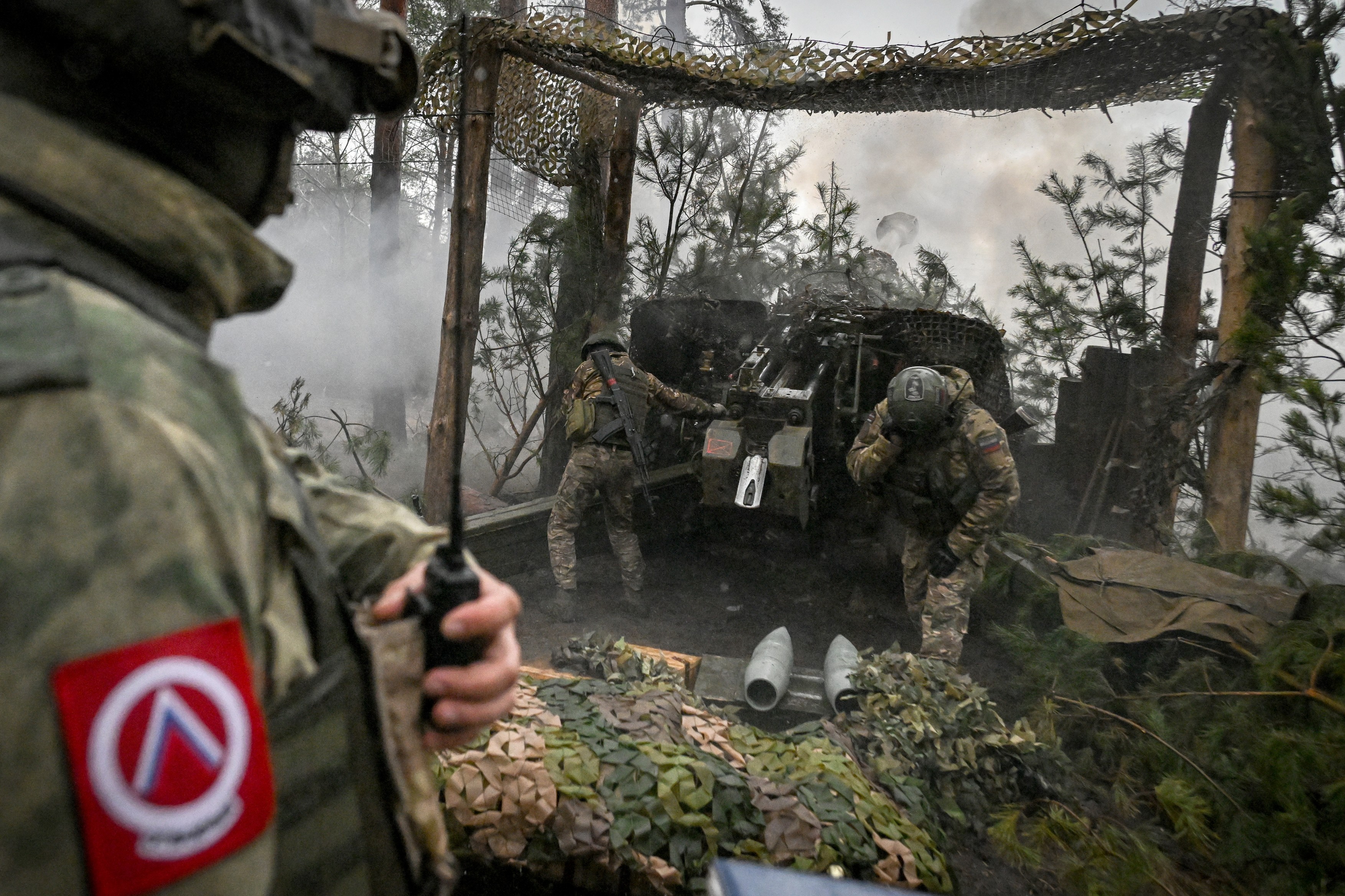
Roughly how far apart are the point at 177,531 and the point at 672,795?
2.39m

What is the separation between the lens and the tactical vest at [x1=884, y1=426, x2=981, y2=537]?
17.6 ft

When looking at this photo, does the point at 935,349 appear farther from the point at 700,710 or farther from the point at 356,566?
the point at 356,566

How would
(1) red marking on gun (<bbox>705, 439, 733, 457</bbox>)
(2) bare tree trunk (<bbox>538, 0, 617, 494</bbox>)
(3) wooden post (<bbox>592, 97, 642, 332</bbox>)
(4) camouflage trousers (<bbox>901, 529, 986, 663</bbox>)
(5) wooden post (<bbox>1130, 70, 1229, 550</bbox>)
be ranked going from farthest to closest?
(2) bare tree trunk (<bbox>538, 0, 617, 494</bbox>) < (3) wooden post (<bbox>592, 97, 642, 332</bbox>) < (1) red marking on gun (<bbox>705, 439, 733, 457</bbox>) < (5) wooden post (<bbox>1130, 70, 1229, 550</bbox>) < (4) camouflage trousers (<bbox>901, 529, 986, 663</bbox>)

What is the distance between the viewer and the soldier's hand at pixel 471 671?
98 centimetres

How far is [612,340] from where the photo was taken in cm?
662

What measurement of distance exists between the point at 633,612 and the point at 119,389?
6.05 metres

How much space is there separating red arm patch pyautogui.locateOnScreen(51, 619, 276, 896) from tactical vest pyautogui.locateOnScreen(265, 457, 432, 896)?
0.16 meters

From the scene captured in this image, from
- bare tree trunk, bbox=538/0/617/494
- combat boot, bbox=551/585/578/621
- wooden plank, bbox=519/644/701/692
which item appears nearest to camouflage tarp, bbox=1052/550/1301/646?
wooden plank, bbox=519/644/701/692

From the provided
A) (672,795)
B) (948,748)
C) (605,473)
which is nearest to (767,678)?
(948,748)

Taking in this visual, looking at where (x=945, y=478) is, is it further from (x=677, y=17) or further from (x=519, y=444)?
(x=677, y=17)

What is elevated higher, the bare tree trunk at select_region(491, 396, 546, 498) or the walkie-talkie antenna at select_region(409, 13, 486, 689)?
the walkie-talkie antenna at select_region(409, 13, 486, 689)

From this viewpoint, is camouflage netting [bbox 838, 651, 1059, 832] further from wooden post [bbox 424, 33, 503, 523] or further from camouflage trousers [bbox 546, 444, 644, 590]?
wooden post [bbox 424, 33, 503, 523]

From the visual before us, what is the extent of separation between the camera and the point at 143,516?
1.96 ft

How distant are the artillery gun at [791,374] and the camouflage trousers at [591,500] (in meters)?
0.71
